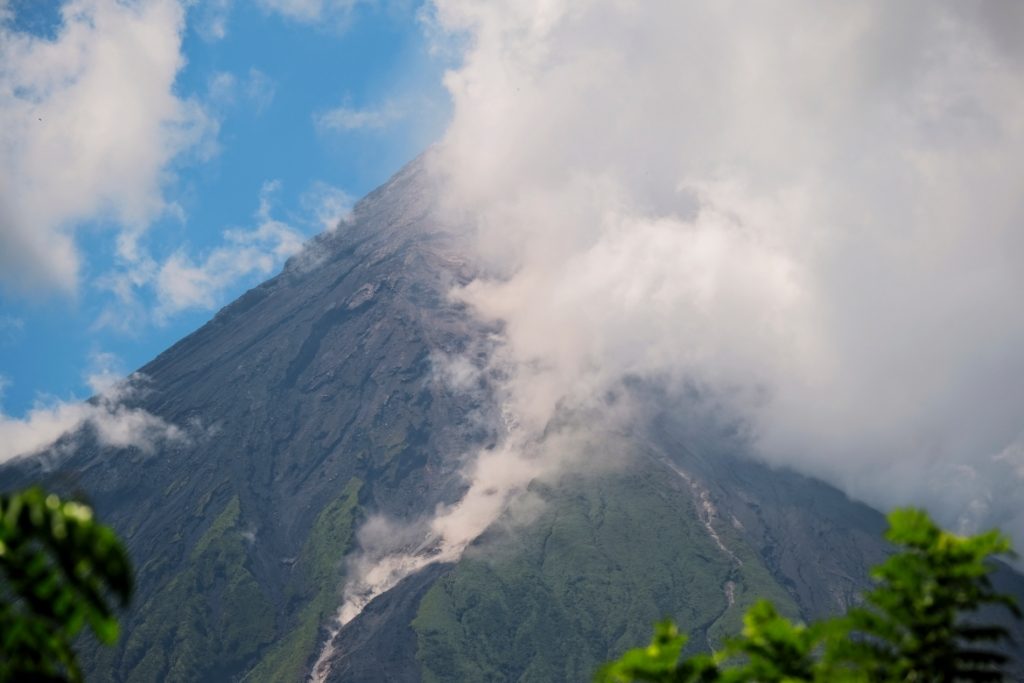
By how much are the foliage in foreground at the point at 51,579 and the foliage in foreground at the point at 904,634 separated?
1092cm

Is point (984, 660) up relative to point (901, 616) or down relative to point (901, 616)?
down

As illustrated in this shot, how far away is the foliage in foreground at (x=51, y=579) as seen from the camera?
11891mm

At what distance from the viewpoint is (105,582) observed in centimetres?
1221

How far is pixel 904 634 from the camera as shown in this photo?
19734 millimetres

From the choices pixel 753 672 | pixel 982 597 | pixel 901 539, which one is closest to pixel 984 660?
pixel 982 597

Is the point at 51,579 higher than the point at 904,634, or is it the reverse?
the point at 51,579

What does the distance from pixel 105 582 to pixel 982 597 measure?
16.4 meters

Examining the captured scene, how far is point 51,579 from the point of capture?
12.5 meters

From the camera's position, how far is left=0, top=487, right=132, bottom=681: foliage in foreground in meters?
11.9

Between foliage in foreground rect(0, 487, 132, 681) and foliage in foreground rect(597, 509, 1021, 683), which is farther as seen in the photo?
foliage in foreground rect(597, 509, 1021, 683)

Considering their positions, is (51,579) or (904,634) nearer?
(51,579)

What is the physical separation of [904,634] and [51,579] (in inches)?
631

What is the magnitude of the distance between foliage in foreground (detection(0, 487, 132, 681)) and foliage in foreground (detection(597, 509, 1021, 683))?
35.8 ft

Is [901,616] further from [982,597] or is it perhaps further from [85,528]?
[85,528]
